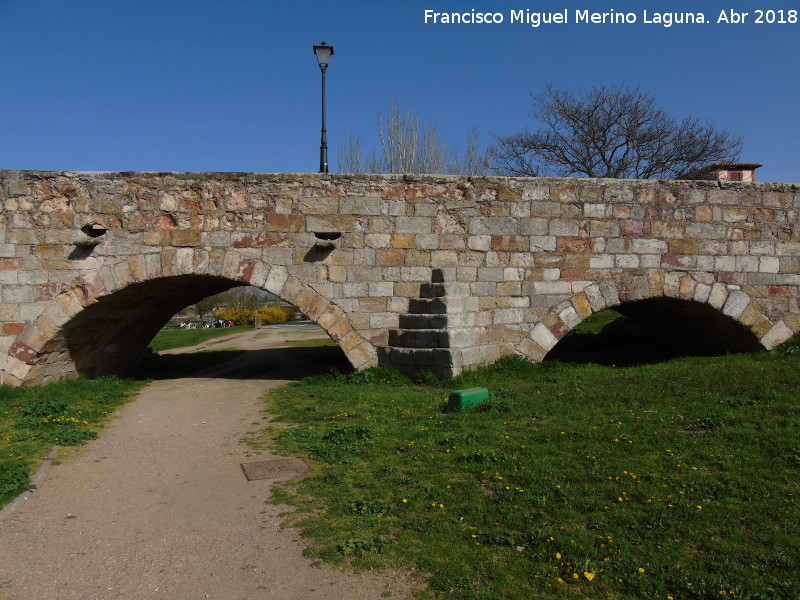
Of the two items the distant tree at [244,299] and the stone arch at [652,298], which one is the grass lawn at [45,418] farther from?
the distant tree at [244,299]

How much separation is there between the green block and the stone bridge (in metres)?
1.55

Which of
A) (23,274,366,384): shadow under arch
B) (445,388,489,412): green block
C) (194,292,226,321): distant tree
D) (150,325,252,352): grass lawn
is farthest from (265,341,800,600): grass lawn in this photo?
(194,292,226,321): distant tree

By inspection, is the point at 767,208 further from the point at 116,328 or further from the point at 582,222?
the point at 116,328

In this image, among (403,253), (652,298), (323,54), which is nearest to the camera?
(403,253)

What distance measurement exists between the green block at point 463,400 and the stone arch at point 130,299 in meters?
2.53

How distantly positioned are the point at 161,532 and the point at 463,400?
3444mm

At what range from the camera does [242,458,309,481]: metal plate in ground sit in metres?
5.15

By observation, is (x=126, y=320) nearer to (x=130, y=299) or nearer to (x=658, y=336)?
(x=130, y=299)

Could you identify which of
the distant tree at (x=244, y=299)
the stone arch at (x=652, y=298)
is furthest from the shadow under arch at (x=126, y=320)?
the distant tree at (x=244, y=299)

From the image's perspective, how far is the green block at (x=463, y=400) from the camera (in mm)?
6639

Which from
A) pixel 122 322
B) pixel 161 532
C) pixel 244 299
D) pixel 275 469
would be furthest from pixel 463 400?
pixel 244 299

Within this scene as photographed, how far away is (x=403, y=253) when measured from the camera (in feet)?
29.8

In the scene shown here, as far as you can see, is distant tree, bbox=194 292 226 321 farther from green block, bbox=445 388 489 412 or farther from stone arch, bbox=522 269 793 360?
green block, bbox=445 388 489 412

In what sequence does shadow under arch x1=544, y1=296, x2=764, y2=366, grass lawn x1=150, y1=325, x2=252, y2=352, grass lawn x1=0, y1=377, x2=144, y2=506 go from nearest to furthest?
grass lawn x1=0, y1=377, x2=144, y2=506
shadow under arch x1=544, y1=296, x2=764, y2=366
grass lawn x1=150, y1=325, x2=252, y2=352
